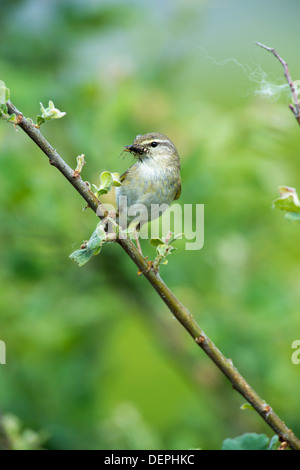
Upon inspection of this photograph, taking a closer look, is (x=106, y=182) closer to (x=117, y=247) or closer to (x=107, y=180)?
(x=107, y=180)

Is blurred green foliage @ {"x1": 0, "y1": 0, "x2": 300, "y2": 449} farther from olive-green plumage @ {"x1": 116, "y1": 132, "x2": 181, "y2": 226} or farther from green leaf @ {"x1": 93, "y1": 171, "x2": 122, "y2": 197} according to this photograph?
green leaf @ {"x1": 93, "y1": 171, "x2": 122, "y2": 197}

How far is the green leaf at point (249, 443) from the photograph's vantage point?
63.6 inches

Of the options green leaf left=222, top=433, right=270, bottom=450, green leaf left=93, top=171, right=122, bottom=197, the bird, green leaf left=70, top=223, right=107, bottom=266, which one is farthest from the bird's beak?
green leaf left=222, top=433, right=270, bottom=450

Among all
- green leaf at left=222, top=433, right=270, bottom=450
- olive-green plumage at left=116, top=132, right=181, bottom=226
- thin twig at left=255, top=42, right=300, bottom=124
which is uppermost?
olive-green plumage at left=116, top=132, right=181, bottom=226

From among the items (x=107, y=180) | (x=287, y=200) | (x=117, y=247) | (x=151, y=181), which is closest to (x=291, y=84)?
(x=287, y=200)

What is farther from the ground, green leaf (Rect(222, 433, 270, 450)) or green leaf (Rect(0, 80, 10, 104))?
green leaf (Rect(0, 80, 10, 104))

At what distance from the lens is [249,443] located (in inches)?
64.0

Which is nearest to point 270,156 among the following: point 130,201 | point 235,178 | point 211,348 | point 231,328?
point 235,178

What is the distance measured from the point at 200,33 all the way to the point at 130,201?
2.02 meters

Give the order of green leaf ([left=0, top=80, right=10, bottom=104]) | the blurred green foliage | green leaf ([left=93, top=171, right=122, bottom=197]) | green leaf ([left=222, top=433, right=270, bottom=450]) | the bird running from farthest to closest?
the blurred green foliage, the bird, green leaf ([left=222, top=433, right=270, bottom=450]), green leaf ([left=93, top=171, right=122, bottom=197]), green leaf ([left=0, top=80, right=10, bottom=104])

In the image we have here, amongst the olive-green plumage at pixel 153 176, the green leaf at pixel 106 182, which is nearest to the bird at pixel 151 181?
the olive-green plumage at pixel 153 176

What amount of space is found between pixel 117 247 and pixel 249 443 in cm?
199

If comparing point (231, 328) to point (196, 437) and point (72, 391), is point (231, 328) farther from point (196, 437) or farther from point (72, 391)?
point (72, 391)

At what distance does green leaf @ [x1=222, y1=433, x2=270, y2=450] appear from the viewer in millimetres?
1616
